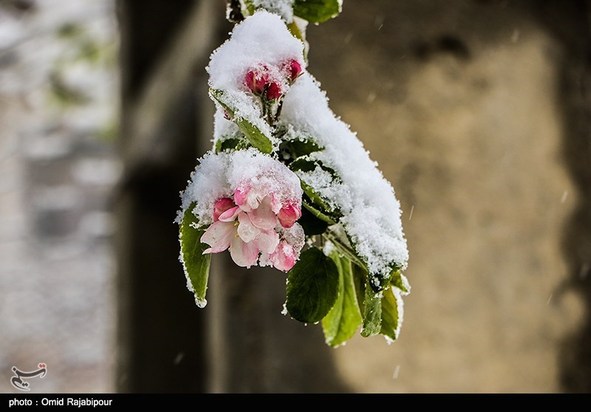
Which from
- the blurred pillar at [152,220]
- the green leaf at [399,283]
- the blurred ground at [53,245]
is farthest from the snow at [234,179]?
the blurred ground at [53,245]

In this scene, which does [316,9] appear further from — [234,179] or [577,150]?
[577,150]

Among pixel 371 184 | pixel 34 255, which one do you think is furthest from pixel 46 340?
pixel 371 184

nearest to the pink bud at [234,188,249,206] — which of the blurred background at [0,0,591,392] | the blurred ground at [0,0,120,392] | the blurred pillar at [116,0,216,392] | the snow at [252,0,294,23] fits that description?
the snow at [252,0,294,23]

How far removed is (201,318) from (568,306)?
3.64 ft

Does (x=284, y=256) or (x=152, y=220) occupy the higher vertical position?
(x=152, y=220)

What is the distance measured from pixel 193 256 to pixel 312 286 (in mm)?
84

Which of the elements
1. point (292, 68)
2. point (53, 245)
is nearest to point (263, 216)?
point (292, 68)

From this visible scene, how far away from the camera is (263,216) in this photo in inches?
16.0

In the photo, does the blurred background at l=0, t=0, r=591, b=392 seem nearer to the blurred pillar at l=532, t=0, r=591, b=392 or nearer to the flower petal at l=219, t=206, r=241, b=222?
the blurred pillar at l=532, t=0, r=591, b=392

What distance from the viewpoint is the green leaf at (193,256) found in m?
0.45

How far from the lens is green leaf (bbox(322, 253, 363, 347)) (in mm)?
521

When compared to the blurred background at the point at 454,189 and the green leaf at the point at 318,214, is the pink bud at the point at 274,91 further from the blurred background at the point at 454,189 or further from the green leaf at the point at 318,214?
the blurred background at the point at 454,189

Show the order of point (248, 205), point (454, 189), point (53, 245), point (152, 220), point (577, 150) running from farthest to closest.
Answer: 1. point (53, 245)
2. point (152, 220)
3. point (577, 150)
4. point (454, 189)
5. point (248, 205)

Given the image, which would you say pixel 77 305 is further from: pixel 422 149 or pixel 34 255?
pixel 422 149
